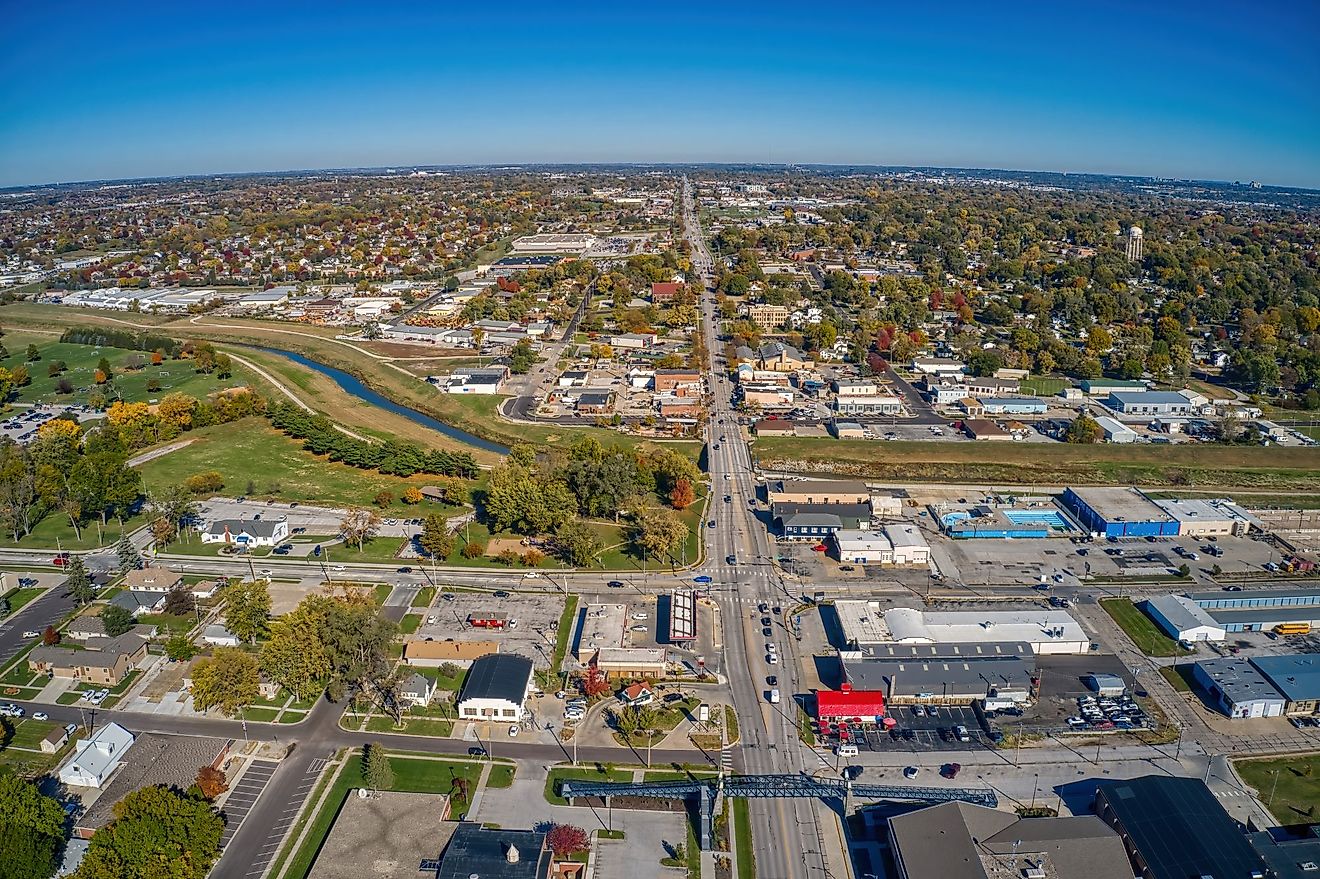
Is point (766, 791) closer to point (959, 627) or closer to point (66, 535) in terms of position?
point (959, 627)

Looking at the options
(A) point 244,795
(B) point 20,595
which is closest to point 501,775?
(A) point 244,795

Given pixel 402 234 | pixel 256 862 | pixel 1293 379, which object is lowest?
pixel 256 862

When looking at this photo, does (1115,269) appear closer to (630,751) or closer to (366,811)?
(630,751)

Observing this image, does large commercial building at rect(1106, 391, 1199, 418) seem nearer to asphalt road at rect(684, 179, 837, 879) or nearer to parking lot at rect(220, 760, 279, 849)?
asphalt road at rect(684, 179, 837, 879)

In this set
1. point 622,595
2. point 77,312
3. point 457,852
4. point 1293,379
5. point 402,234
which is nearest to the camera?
point 457,852

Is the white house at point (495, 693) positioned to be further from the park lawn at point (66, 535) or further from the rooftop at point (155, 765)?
the park lawn at point (66, 535)

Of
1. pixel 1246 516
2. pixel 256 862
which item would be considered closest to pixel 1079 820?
pixel 256 862
